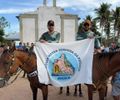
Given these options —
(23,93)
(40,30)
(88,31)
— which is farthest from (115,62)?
(40,30)

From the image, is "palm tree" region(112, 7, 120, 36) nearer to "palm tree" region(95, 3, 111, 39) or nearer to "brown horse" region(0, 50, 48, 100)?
"palm tree" region(95, 3, 111, 39)

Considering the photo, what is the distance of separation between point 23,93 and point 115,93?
13.9 ft

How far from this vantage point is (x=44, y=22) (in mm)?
46781

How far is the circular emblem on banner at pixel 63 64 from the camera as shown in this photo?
8.51 meters

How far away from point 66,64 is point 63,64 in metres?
0.07

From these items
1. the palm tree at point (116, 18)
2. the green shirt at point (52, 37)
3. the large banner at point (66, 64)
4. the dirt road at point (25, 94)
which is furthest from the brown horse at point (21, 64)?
the palm tree at point (116, 18)

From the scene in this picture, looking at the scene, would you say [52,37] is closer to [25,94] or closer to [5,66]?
[5,66]

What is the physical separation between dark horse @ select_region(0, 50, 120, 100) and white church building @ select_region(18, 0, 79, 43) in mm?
36631

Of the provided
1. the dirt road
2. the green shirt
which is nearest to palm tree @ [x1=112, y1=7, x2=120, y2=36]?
the dirt road

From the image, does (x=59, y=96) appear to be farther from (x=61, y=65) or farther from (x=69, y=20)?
(x=69, y=20)

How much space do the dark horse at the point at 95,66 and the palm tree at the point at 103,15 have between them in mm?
60547

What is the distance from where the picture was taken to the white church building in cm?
4578

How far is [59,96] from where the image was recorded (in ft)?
36.8

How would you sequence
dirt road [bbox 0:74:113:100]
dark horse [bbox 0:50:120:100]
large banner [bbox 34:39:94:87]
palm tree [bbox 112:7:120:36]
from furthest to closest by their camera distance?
1. palm tree [bbox 112:7:120:36]
2. dirt road [bbox 0:74:113:100]
3. large banner [bbox 34:39:94:87]
4. dark horse [bbox 0:50:120:100]
